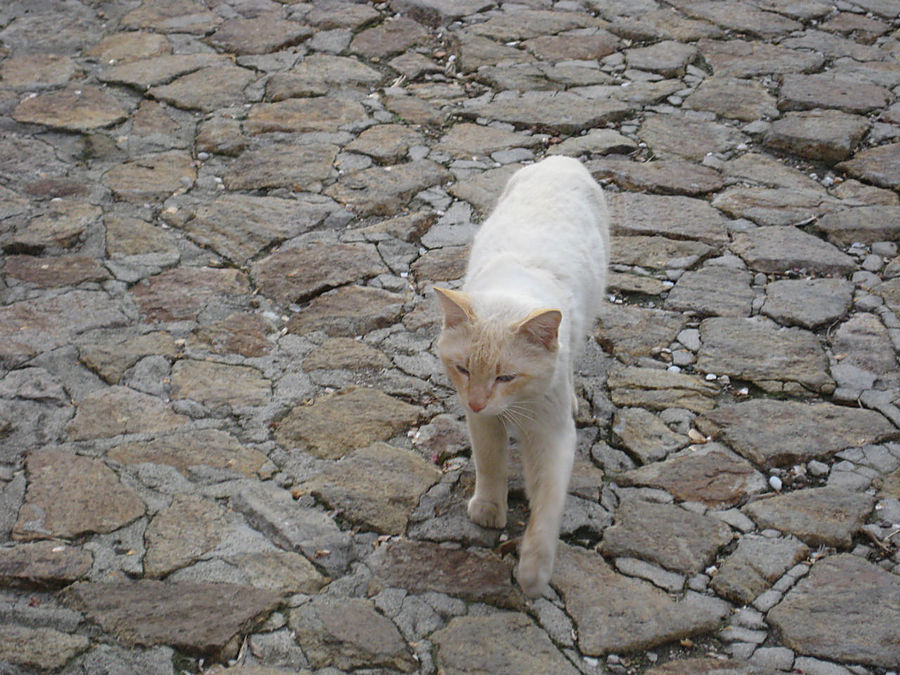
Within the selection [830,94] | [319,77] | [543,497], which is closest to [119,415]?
[543,497]

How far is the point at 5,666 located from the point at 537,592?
1552 mm

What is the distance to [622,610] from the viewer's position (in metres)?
3.14

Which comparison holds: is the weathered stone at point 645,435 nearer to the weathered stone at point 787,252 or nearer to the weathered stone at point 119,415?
the weathered stone at point 787,252

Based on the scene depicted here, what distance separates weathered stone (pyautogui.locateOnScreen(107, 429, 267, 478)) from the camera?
3.79 metres

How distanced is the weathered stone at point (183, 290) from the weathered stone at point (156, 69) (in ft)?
7.65

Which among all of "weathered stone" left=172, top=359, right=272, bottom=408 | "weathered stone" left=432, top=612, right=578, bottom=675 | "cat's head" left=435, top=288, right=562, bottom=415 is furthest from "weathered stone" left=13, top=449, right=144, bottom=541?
"cat's head" left=435, top=288, right=562, bottom=415

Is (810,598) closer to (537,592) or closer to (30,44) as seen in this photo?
(537,592)

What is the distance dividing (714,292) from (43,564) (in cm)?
319

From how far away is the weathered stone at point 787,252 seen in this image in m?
5.04

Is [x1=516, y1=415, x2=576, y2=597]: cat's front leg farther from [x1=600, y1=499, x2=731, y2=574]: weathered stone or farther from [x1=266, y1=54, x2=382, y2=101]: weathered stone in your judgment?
[x1=266, y1=54, x2=382, y2=101]: weathered stone

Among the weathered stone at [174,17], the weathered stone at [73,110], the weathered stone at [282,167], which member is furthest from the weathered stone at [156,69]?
the weathered stone at [282,167]

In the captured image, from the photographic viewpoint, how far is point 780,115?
6395 millimetres

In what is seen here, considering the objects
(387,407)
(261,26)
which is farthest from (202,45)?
(387,407)

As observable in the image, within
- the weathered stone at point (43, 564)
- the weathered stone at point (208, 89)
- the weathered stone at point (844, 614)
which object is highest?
the weathered stone at point (844, 614)
